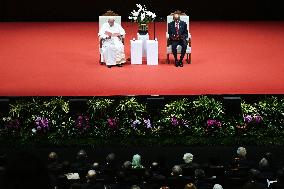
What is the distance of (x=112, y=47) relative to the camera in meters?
9.86

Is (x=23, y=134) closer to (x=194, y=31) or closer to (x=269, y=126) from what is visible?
(x=269, y=126)

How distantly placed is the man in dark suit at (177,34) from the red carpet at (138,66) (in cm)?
29

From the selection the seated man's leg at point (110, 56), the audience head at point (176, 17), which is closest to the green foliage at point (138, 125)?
the seated man's leg at point (110, 56)

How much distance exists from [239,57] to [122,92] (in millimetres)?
3012

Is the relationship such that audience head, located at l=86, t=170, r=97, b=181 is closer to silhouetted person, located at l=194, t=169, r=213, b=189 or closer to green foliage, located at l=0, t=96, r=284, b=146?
silhouetted person, located at l=194, t=169, r=213, b=189

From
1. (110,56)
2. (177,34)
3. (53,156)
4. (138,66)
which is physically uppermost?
(177,34)

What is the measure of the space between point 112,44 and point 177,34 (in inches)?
41.3

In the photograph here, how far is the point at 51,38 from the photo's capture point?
12.2 meters

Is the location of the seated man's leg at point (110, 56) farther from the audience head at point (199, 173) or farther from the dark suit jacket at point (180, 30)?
the audience head at point (199, 173)

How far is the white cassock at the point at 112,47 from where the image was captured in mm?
9727

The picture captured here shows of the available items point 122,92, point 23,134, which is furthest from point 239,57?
point 23,134

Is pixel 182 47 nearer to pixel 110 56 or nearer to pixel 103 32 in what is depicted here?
pixel 110 56

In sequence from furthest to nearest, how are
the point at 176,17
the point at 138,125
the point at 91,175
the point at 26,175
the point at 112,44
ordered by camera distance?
the point at 176,17 < the point at 112,44 < the point at 138,125 < the point at 91,175 < the point at 26,175

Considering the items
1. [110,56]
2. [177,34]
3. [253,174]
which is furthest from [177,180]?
[177,34]
